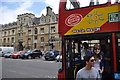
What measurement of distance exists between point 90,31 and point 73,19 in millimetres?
700

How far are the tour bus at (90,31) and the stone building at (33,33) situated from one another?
95.4 feet

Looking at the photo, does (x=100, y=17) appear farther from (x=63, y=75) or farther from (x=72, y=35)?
(x=63, y=75)

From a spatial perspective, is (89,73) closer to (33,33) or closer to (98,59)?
(98,59)

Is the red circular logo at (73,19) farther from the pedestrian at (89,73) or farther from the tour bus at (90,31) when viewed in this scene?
the pedestrian at (89,73)

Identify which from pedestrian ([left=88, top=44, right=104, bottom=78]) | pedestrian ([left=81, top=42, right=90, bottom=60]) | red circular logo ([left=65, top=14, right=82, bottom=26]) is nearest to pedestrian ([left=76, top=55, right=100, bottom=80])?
pedestrian ([left=88, top=44, right=104, bottom=78])

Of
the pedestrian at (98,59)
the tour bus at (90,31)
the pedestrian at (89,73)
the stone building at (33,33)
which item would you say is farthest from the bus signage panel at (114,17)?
the stone building at (33,33)

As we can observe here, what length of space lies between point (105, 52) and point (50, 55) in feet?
48.4

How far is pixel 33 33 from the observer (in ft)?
140

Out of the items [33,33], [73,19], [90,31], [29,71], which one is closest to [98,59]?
[90,31]

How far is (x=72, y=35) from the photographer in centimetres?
405

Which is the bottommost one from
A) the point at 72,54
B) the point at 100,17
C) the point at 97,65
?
the point at 97,65

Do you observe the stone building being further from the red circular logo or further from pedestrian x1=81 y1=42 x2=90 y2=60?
the red circular logo

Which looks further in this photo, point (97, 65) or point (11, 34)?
point (11, 34)

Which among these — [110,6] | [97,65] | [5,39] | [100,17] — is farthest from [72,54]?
[5,39]
